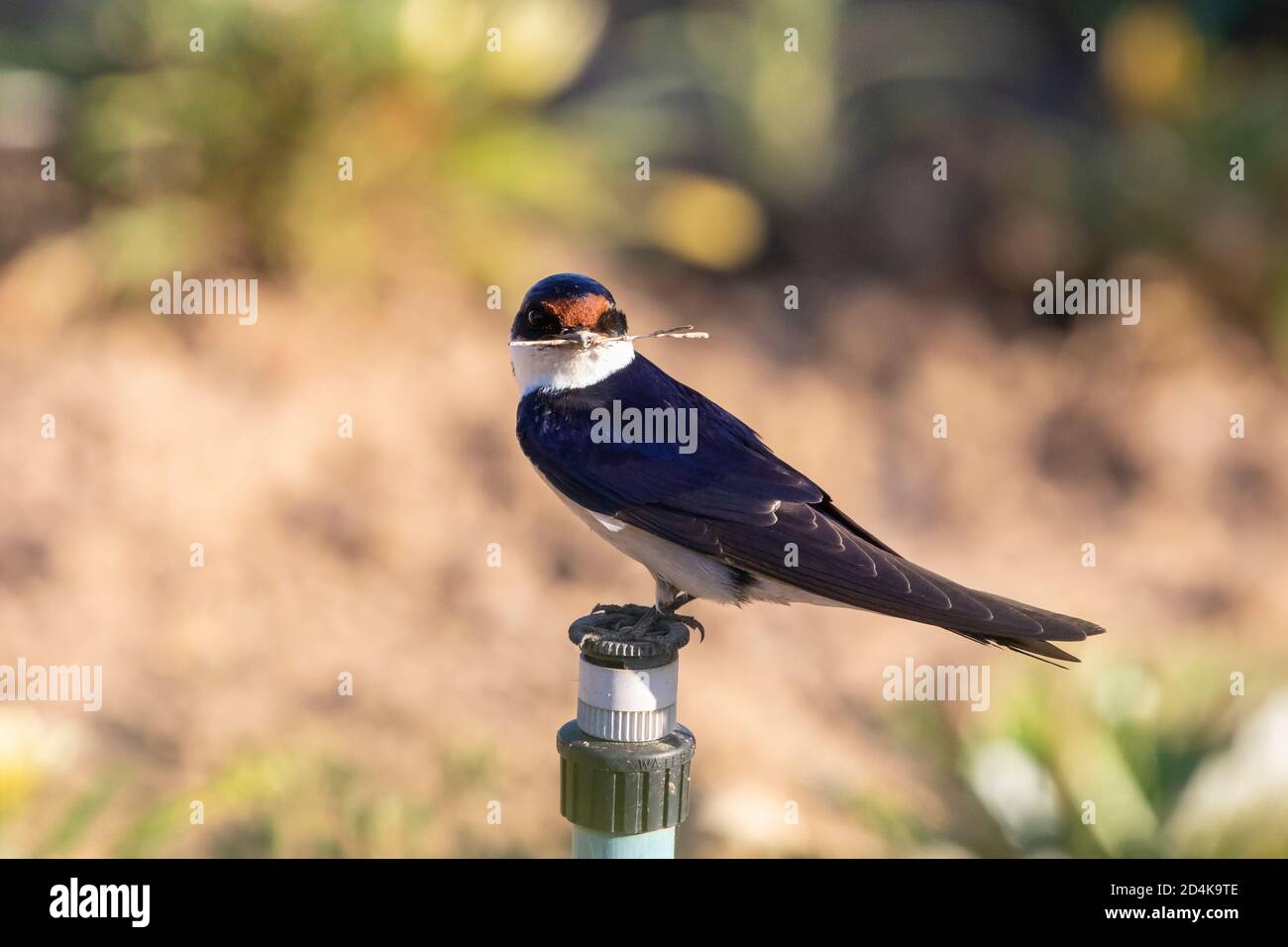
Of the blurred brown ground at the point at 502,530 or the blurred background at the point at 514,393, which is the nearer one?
the blurred background at the point at 514,393

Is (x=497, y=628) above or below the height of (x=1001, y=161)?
below

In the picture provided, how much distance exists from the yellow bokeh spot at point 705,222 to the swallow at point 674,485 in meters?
4.31

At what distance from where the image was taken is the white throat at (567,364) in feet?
11.2

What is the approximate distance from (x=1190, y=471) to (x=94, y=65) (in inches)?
215

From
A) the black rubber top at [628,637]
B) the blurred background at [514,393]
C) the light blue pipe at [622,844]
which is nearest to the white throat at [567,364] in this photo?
the black rubber top at [628,637]

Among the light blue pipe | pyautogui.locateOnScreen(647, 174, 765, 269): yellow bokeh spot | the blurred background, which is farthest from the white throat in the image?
pyautogui.locateOnScreen(647, 174, 765, 269): yellow bokeh spot

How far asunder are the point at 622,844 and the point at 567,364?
1.13 metres

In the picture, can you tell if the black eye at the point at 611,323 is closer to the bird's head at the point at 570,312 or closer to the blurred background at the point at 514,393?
the bird's head at the point at 570,312

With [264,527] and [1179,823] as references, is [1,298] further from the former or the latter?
[1179,823]

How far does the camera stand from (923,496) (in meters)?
7.02

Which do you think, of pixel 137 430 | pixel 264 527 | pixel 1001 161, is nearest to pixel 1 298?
pixel 137 430

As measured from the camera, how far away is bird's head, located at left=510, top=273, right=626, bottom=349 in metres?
3.16

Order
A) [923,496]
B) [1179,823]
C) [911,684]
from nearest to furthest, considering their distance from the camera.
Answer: [1179,823] → [911,684] → [923,496]
